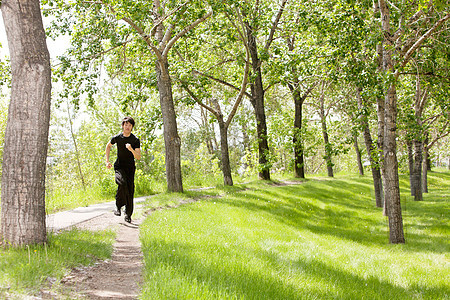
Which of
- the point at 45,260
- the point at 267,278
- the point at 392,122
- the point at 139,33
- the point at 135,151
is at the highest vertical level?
the point at 139,33

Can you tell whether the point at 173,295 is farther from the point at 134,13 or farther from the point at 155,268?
the point at 134,13

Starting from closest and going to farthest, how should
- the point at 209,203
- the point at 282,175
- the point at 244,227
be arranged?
1. the point at 244,227
2. the point at 209,203
3. the point at 282,175

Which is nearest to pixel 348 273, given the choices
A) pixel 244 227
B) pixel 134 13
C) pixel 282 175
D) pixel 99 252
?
pixel 244 227

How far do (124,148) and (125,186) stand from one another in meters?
0.86

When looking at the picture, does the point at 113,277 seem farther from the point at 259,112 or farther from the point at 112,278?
the point at 259,112

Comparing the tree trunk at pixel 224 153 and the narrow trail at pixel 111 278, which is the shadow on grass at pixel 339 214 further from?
the narrow trail at pixel 111 278

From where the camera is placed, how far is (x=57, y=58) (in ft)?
39.7

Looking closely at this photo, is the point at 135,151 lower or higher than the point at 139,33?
lower

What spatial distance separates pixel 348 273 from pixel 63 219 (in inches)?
259

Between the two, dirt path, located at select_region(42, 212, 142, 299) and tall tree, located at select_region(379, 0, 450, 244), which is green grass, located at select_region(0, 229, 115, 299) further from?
tall tree, located at select_region(379, 0, 450, 244)

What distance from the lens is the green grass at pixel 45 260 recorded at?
11.6 ft

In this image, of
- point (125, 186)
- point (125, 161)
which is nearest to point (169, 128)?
point (125, 161)

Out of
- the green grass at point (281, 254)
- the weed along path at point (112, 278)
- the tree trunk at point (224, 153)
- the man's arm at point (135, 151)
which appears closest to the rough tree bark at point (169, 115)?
the green grass at point (281, 254)

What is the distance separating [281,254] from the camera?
22.4 ft
